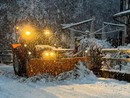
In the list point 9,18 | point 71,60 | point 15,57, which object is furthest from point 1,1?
point 71,60

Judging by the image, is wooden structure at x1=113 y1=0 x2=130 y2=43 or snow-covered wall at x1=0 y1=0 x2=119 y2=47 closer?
wooden structure at x1=113 y1=0 x2=130 y2=43

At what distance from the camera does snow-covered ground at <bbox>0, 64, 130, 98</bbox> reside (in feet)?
21.8

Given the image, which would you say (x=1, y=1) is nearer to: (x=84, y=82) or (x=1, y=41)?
(x=1, y=41)

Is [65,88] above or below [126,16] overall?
below

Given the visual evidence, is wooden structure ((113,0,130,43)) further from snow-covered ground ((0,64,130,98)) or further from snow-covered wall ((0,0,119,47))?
snow-covered ground ((0,64,130,98))

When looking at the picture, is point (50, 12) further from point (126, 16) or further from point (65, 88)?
point (65, 88)

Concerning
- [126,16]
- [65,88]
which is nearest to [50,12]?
[126,16]

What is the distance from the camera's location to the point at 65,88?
296 inches

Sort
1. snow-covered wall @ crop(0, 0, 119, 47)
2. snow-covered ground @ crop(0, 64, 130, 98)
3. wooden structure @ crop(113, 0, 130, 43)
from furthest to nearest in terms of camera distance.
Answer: snow-covered wall @ crop(0, 0, 119, 47) < wooden structure @ crop(113, 0, 130, 43) < snow-covered ground @ crop(0, 64, 130, 98)

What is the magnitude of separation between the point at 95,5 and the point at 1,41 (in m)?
11.1

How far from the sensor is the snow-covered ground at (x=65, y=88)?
21.8 feet

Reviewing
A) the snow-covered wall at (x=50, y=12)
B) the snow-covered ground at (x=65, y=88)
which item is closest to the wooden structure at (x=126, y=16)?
the snow-covered wall at (x=50, y=12)

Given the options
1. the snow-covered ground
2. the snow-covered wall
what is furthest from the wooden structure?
the snow-covered ground

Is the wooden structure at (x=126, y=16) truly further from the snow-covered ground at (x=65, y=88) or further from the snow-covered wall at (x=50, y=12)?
the snow-covered ground at (x=65, y=88)
